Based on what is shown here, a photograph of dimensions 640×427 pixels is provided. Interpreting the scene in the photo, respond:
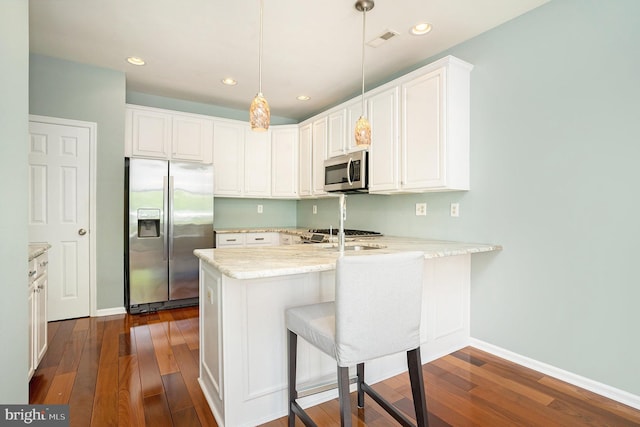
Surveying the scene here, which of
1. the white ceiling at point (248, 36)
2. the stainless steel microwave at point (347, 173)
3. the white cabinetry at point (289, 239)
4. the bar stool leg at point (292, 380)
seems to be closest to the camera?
the bar stool leg at point (292, 380)

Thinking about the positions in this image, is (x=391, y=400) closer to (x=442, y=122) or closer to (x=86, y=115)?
(x=442, y=122)

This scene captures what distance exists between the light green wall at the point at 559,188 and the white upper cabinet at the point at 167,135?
3055 millimetres

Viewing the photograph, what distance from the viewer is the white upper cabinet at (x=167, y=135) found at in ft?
12.0

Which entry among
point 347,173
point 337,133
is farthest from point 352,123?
point 347,173

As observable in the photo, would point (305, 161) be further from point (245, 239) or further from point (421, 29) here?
point (421, 29)

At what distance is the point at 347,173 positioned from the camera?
3381 mm

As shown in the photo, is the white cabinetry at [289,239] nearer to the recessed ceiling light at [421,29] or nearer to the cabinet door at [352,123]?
the cabinet door at [352,123]

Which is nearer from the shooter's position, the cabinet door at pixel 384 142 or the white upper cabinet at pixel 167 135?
the cabinet door at pixel 384 142

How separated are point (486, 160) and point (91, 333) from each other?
3722 millimetres

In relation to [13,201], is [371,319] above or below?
below

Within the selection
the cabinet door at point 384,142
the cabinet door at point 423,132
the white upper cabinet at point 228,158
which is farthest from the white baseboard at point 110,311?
the cabinet door at point 423,132

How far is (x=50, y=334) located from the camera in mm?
2793

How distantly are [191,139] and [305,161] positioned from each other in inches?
58.3

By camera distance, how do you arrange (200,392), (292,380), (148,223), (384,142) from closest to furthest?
(292,380)
(200,392)
(384,142)
(148,223)
